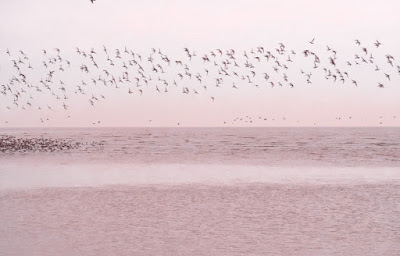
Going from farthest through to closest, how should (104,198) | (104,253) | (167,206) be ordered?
(104,198), (167,206), (104,253)

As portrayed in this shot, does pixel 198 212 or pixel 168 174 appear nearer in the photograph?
pixel 198 212

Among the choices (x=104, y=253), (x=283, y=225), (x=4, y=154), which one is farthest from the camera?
(x=4, y=154)

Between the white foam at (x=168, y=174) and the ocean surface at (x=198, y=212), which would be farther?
the white foam at (x=168, y=174)

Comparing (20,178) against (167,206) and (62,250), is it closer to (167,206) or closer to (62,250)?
(167,206)

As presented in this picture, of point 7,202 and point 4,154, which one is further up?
point 7,202

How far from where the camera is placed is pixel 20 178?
4328 centimetres

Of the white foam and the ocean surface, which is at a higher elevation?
the ocean surface

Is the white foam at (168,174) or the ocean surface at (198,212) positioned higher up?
the ocean surface at (198,212)

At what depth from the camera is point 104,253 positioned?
67.8 ft

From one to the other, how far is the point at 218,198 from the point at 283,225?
27.4 ft

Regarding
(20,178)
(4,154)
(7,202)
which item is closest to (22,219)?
(7,202)

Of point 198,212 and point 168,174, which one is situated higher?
point 198,212

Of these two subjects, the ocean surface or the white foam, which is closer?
the ocean surface

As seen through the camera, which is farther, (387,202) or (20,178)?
(20,178)
